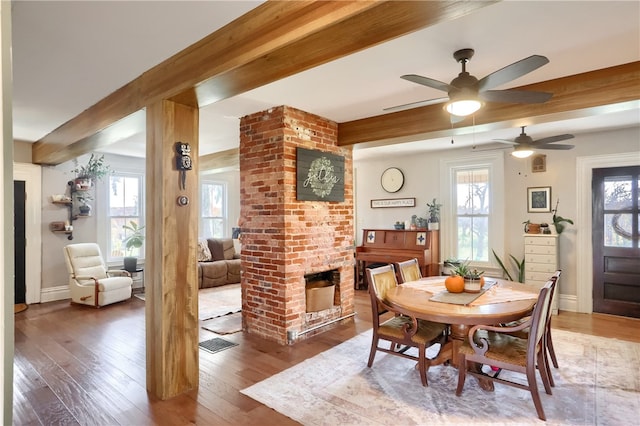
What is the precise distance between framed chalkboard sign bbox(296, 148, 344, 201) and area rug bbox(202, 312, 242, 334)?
1.76 m

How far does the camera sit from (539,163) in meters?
5.28

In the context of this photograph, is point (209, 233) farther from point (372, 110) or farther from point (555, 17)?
point (555, 17)

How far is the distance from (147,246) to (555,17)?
315 centimetres

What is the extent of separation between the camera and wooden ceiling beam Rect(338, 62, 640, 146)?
282 centimetres

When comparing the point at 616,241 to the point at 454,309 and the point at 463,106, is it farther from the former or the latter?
the point at 463,106

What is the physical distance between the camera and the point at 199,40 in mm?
2320

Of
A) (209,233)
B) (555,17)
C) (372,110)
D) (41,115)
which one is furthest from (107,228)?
(555,17)

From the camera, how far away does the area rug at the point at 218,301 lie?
16.2 feet

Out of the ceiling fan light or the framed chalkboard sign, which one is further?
the framed chalkboard sign

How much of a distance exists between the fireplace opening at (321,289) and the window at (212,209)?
4363 millimetres

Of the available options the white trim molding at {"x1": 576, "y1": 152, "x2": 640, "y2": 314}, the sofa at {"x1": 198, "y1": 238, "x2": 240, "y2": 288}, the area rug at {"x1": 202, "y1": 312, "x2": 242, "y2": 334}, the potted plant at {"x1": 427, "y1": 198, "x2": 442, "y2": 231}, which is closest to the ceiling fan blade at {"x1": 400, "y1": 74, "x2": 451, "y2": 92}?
the area rug at {"x1": 202, "y1": 312, "x2": 242, "y2": 334}

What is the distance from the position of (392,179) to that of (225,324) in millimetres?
3971

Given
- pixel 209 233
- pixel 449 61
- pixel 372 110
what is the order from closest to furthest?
→ 1. pixel 449 61
2. pixel 372 110
3. pixel 209 233

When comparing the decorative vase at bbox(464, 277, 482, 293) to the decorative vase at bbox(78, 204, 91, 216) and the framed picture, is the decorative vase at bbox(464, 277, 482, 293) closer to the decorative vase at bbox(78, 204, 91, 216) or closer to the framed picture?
the framed picture
